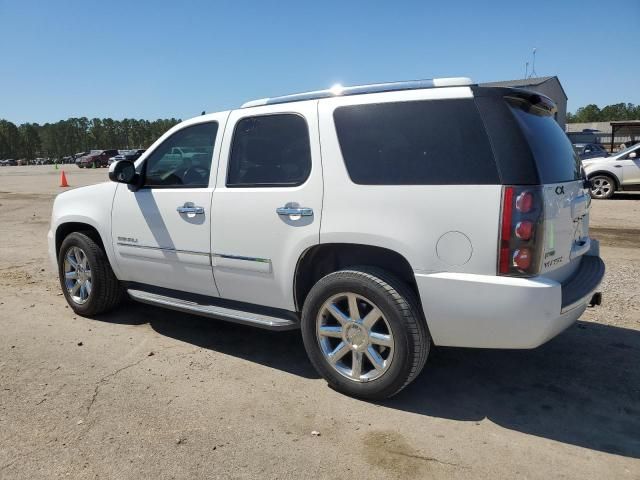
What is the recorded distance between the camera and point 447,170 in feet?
9.70

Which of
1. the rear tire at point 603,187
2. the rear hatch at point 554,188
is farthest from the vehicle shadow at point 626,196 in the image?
the rear hatch at point 554,188

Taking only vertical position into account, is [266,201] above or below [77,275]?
above

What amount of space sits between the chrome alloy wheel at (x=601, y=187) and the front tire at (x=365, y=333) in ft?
43.1

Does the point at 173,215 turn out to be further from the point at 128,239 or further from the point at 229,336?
the point at 229,336

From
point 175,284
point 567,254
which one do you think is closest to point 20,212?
point 175,284

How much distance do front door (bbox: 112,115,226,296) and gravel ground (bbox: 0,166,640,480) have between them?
63 centimetres

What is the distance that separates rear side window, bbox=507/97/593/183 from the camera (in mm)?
2930

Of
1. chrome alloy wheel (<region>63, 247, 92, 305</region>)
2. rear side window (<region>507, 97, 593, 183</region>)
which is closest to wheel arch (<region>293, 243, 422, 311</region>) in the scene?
rear side window (<region>507, 97, 593, 183</region>)

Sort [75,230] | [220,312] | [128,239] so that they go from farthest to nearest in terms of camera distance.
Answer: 1. [75,230]
2. [128,239]
3. [220,312]

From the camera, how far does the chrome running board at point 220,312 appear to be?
12.0 ft

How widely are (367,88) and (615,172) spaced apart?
12974 millimetres

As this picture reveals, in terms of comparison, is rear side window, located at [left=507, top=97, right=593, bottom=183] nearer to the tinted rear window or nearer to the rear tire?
the tinted rear window

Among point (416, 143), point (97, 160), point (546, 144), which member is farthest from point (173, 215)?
point (97, 160)

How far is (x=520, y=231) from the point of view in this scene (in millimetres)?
2764
